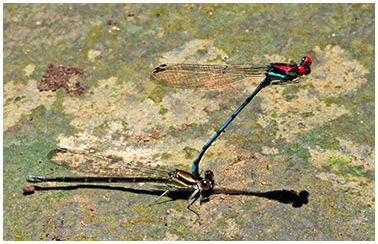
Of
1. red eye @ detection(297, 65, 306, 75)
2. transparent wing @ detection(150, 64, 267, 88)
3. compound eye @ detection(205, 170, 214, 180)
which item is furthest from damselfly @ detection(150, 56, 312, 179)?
red eye @ detection(297, 65, 306, 75)

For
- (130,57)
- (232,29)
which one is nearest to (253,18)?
(232,29)

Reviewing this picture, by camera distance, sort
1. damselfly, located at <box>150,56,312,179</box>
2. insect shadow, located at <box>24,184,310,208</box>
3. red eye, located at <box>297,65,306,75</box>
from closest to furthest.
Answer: red eye, located at <box>297,65,306,75</box>
insect shadow, located at <box>24,184,310,208</box>
damselfly, located at <box>150,56,312,179</box>

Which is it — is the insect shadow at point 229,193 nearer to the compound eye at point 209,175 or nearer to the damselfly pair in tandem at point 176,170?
the damselfly pair in tandem at point 176,170

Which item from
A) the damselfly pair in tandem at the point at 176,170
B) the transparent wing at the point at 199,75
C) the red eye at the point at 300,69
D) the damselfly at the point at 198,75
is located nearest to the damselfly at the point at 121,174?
the damselfly pair in tandem at the point at 176,170

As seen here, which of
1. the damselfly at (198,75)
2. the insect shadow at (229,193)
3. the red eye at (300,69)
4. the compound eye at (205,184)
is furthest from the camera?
the damselfly at (198,75)

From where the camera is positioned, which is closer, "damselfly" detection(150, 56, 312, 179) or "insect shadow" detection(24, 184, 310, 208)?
"insect shadow" detection(24, 184, 310, 208)

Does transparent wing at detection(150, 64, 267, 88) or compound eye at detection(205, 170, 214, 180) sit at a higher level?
transparent wing at detection(150, 64, 267, 88)

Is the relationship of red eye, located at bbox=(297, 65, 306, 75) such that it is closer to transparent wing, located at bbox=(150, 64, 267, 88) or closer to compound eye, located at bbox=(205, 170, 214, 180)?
transparent wing, located at bbox=(150, 64, 267, 88)

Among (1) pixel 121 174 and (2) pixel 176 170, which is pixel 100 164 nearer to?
(1) pixel 121 174
